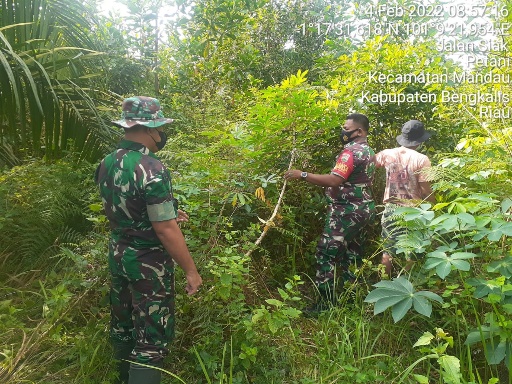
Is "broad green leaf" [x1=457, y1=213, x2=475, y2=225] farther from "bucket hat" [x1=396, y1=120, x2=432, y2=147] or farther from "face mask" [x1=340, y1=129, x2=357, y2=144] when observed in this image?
"bucket hat" [x1=396, y1=120, x2=432, y2=147]

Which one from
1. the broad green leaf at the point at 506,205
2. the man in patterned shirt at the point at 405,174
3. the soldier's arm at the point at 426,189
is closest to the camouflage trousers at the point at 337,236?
the man in patterned shirt at the point at 405,174

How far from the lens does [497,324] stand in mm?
2098

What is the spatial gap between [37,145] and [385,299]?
7.92ft

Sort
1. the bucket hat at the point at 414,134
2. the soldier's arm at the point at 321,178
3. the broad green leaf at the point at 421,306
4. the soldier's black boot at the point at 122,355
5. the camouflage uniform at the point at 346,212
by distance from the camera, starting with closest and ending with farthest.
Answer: the broad green leaf at the point at 421,306
the soldier's black boot at the point at 122,355
the soldier's arm at the point at 321,178
the camouflage uniform at the point at 346,212
the bucket hat at the point at 414,134

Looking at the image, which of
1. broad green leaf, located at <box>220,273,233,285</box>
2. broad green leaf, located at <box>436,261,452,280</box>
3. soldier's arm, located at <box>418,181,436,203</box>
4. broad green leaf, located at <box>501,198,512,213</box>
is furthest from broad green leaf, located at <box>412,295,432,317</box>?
soldier's arm, located at <box>418,181,436,203</box>

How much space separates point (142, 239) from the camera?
2168 millimetres

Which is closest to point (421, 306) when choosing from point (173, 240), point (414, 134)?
point (173, 240)

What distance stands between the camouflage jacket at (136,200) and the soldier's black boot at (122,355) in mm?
577

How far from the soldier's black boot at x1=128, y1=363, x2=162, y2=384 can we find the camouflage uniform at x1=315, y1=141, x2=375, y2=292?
1.68m

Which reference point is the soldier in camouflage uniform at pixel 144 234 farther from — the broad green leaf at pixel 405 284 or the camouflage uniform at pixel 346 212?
the camouflage uniform at pixel 346 212

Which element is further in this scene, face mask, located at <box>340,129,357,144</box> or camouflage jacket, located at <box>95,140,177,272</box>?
face mask, located at <box>340,129,357,144</box>

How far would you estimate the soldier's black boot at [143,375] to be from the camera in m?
2.11

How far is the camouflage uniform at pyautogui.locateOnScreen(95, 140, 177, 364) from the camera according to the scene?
6.88 ft

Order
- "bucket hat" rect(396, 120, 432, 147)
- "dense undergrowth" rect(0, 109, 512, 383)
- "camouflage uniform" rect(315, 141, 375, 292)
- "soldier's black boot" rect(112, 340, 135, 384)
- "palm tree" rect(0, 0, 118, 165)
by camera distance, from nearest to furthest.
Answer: "dense undergrowth" rect(0, 109, 512, 383) → "soldier's black boot" rect(112, 340, 135, 384) → "palm tree" rect(0, 0, 118, 165) → "camouflage uniform" rect(315, 141, 375, 292) → "bucket hat" rect(396, 120, 432, 147)
